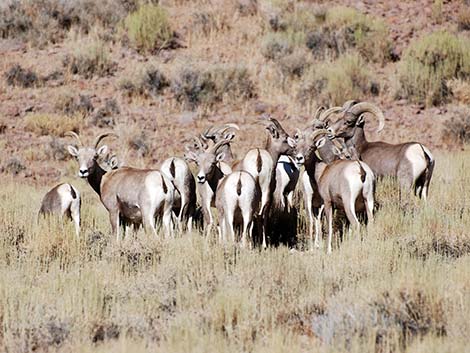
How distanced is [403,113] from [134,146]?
7649mm

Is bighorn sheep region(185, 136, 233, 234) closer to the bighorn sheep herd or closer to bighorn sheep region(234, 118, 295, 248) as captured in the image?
the bighorn sheep herd

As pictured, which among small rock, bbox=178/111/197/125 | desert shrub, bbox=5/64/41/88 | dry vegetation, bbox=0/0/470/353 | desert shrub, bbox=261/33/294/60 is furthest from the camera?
desert shrub, bbox=261/33/294/60

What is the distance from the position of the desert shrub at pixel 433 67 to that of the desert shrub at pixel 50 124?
9.38 meters

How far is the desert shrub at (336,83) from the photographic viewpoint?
76.0ft

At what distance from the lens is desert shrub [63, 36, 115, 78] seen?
2380 centimetres

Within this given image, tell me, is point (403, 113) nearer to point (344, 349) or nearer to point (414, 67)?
point (414, 67)

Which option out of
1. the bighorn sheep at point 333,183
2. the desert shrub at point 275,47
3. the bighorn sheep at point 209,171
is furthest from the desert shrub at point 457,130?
the bighorn sheep at point 209,171

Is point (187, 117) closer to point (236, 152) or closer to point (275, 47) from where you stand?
point (236, 152)

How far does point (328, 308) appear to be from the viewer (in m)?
7.90

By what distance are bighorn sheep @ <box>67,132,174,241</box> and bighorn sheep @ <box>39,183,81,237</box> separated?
1.32 feet

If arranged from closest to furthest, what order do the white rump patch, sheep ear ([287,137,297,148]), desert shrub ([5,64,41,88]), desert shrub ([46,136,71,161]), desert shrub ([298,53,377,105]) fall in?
sheep ear ([287,137,297,148]) → the white rump patch → desert shrub ([46,136,71,161]) → desert shrub ([5,64,41,88]) → desert shrub ([298,53,377,105])

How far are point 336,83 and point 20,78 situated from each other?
9.07 meters

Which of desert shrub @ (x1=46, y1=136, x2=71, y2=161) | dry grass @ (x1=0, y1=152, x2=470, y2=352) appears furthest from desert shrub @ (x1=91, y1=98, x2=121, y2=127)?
dry grass @ (x1=0, y1=152, x2=470, y2=352)

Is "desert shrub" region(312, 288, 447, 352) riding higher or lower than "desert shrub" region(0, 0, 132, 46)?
lower
